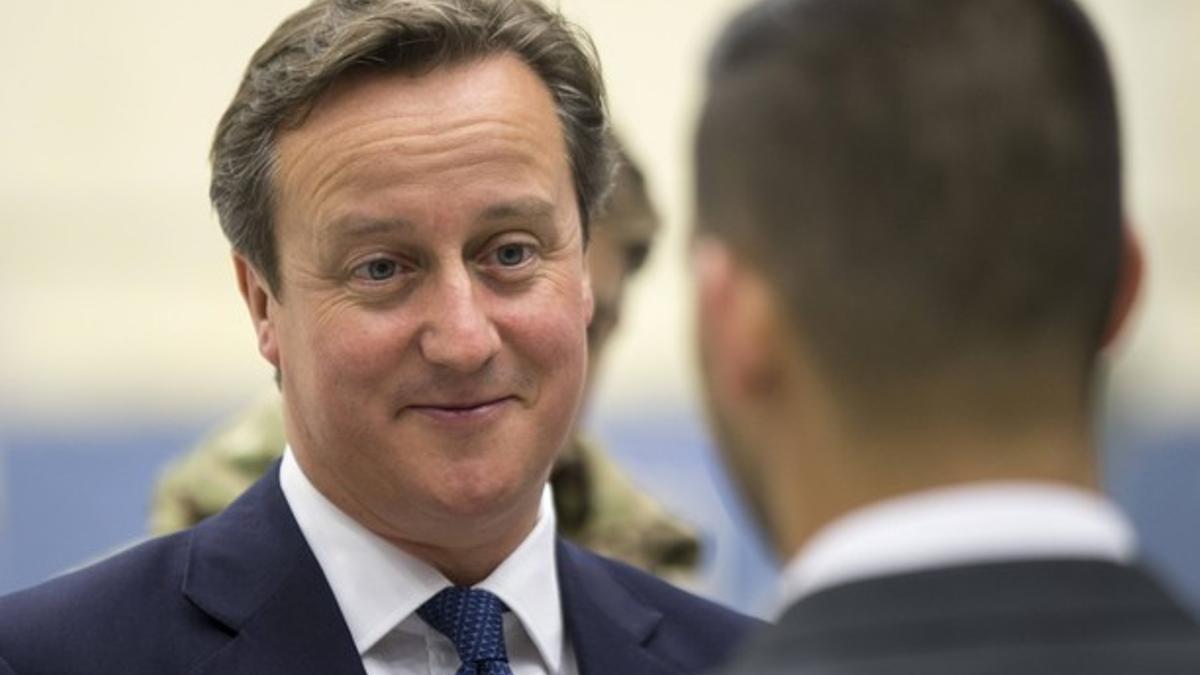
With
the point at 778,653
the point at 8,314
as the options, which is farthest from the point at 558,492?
the point at 8,314

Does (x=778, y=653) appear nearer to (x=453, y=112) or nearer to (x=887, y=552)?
(x=887, y=552)

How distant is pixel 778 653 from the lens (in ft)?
4.98

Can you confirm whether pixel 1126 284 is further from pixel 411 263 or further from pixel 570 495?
pixel 570 495

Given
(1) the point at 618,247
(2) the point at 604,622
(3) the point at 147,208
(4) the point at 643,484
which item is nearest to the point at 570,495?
(1) the point at 618,247

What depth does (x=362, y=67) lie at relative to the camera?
2547 millimetres

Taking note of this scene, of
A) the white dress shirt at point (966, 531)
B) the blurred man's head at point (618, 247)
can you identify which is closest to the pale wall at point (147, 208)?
the blurred man's head at point (618, 247)

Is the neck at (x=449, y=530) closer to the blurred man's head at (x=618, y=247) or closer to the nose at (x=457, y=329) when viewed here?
the nose at (x=457, y=329)

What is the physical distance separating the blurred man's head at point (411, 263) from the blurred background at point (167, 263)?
5.61m

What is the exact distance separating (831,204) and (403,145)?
1048 mm

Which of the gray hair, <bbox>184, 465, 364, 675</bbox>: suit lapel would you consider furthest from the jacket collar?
the gray hair

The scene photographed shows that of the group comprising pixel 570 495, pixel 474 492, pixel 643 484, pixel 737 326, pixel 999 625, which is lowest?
pixel 643 484

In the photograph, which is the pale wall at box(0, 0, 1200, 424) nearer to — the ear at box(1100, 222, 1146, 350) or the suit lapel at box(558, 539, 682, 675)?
the suit lapel at box(558, 539, 682, 675)

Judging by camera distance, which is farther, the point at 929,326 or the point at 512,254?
the point at 512,254

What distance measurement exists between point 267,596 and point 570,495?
4.63 ft
